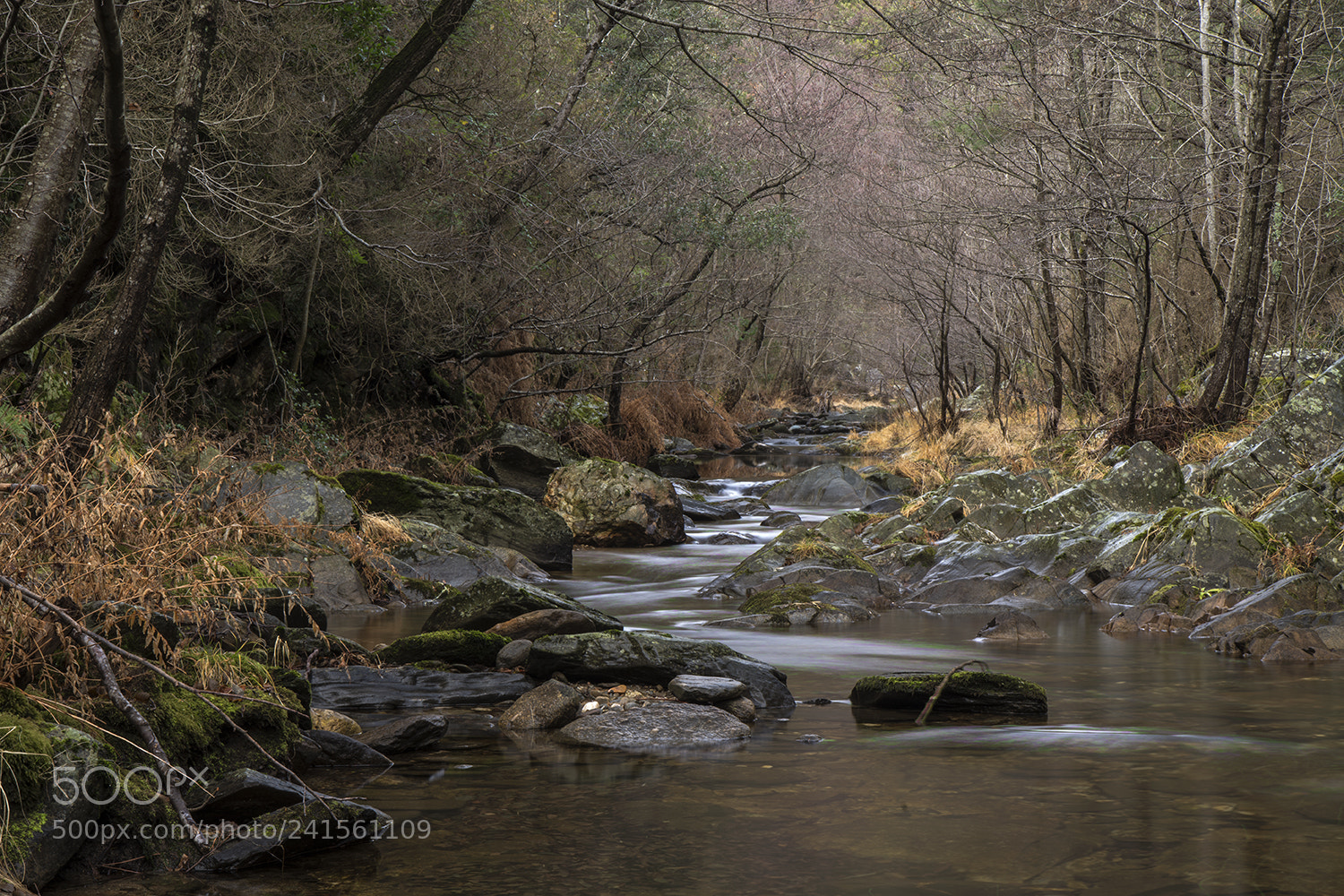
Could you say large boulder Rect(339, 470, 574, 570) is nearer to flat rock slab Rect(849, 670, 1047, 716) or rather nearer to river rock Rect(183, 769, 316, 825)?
flat rock slab Rect(849, 670, 1047, 716)

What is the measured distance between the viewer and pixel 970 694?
642 centimetres

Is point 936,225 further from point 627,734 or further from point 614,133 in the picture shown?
point 627,734

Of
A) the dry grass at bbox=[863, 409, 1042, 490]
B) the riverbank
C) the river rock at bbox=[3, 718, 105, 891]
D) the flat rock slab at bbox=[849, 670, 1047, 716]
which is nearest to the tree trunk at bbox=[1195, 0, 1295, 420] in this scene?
the riverbank

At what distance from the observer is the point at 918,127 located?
21656mm

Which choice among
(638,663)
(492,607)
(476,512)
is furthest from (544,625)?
(476,512)

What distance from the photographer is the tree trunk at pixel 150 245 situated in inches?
281

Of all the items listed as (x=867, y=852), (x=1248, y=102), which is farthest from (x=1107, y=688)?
(x=1248, y=102)

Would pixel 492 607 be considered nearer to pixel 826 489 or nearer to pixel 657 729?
pixel 657 729

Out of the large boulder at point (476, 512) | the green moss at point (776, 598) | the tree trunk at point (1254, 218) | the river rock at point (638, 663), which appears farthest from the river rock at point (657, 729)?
the tree trunk at point (1254, 218)

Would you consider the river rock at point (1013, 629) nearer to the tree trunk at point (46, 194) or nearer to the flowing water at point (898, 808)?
the flowing water at point (898, 808)

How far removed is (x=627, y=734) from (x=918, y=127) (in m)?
18.3

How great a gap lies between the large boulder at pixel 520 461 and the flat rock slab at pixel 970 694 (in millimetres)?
11291

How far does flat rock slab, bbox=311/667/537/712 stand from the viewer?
6332 mm

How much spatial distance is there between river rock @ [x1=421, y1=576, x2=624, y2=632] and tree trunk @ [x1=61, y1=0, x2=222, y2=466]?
8.39ft
